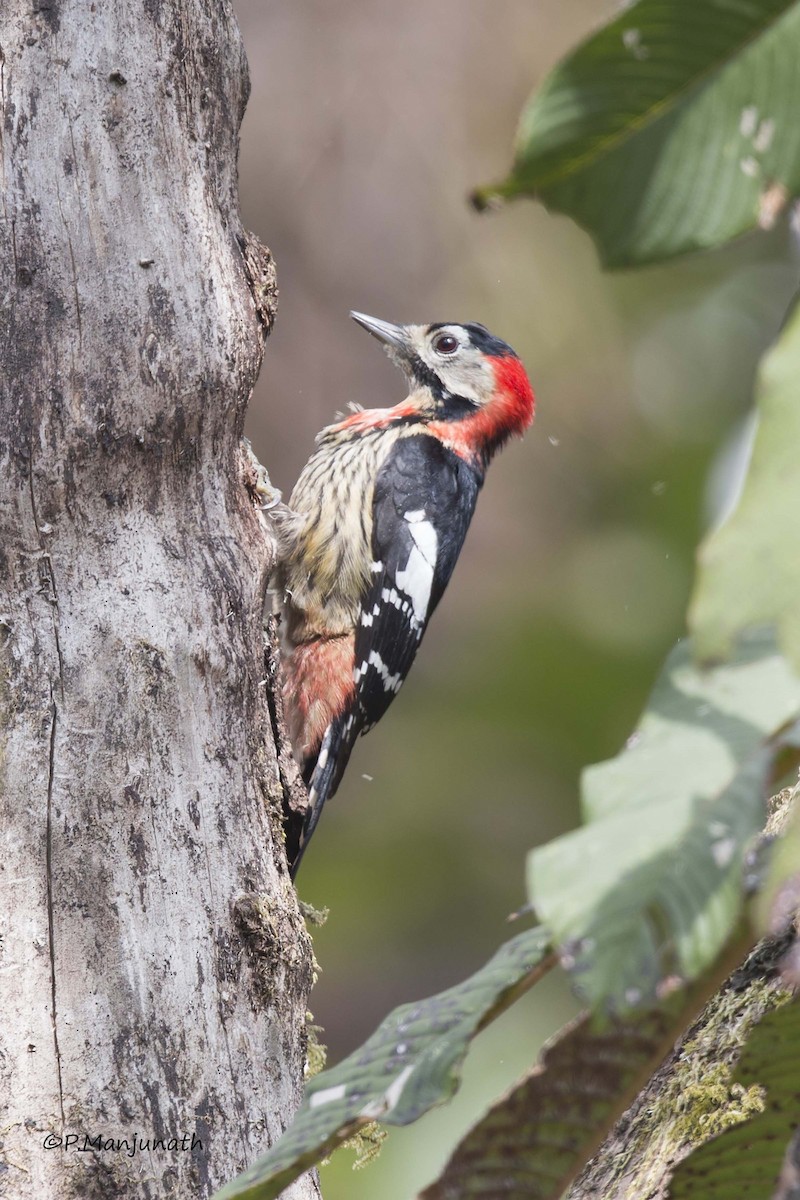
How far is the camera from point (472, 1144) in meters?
Answer: 1.01

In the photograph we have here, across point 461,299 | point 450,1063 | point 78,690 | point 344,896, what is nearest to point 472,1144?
point 450,1063

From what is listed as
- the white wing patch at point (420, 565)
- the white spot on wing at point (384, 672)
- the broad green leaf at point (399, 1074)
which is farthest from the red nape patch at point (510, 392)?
the broad green leaf at point (399, 1074)

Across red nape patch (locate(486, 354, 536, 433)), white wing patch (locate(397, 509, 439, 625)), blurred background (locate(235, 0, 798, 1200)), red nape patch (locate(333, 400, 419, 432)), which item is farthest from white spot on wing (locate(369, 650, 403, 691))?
blurred background (locate(235, 0, 798, 1200))

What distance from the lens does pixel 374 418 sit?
4.00 meters

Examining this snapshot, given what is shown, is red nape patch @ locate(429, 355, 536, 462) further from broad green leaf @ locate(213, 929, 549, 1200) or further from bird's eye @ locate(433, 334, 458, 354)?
broad green leaf @ locate(213, 929, 549, 1200)

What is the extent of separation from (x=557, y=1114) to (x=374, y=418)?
317 centimetres

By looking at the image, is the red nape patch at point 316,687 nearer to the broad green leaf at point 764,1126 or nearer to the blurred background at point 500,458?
the blurred background at point 500,458

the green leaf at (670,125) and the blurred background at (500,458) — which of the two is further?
the blurred background at (500,458)

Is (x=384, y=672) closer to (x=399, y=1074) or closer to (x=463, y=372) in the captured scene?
(x=463, y=372)

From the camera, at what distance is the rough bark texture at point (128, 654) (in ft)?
5.80

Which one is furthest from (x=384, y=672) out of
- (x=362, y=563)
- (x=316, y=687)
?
(x=362, y=563)

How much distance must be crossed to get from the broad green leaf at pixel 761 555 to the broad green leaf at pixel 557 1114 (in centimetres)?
53

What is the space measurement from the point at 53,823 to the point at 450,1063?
1030 millimetres

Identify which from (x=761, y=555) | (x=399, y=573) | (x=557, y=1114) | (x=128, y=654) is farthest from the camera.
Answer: (x=399, y=573)
